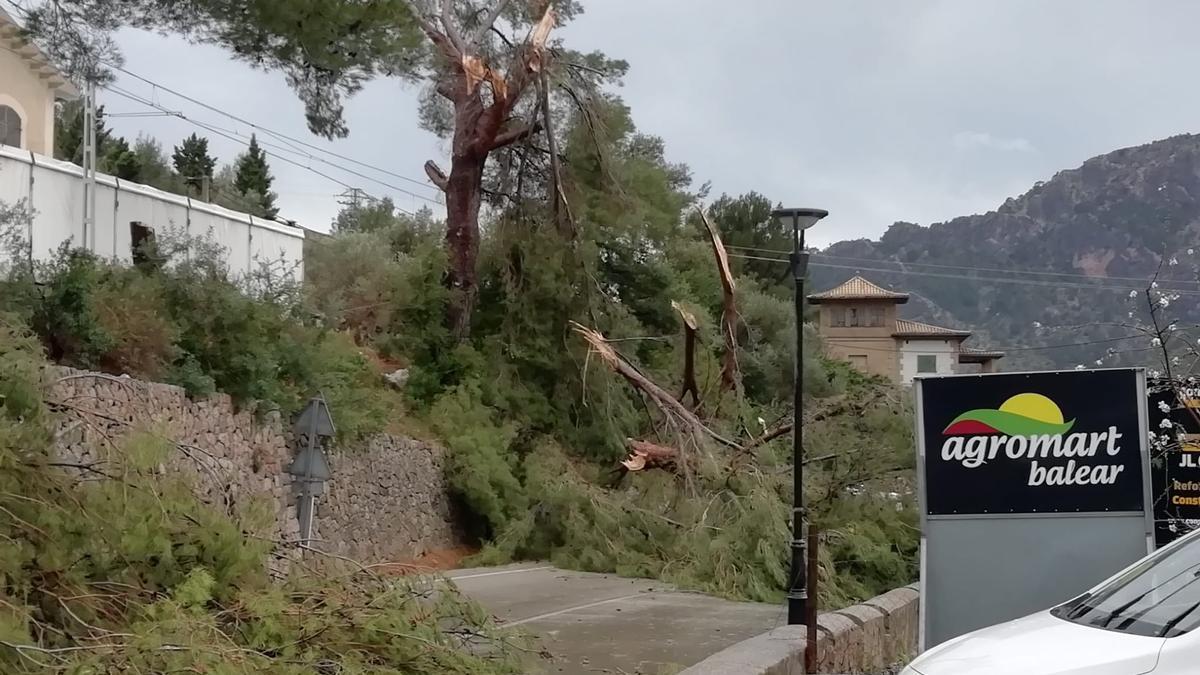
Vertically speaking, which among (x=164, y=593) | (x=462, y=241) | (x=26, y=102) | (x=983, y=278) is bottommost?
(x=164, y=593)

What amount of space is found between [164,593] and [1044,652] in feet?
16.9

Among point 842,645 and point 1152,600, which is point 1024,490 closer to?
point 842,645

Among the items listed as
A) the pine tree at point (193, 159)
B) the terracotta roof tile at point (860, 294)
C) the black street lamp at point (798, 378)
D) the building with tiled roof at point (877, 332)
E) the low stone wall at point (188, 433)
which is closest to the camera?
the low stone wall at point (188, 433)

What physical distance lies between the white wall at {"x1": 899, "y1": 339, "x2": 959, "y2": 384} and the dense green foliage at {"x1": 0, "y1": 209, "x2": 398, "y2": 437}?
58266mm

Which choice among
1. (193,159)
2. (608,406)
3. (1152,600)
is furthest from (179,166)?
(1152,600)

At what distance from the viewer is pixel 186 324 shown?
626 inches

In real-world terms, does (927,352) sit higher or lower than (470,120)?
lower

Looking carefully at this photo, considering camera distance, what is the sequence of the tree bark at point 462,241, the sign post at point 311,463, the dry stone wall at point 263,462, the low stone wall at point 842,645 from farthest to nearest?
the tree bark at point 462,241
the sign post at point 311,463
the dry stone wall at point 263,462
the low stone wall at point 842,645

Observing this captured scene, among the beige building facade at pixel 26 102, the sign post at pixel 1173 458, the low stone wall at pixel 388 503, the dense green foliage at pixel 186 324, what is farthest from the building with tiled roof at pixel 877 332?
the sign post at pixel 1173 458

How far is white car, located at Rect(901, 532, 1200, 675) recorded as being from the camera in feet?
14.9

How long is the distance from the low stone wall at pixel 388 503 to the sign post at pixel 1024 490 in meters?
12.2

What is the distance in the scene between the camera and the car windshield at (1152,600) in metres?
4.82

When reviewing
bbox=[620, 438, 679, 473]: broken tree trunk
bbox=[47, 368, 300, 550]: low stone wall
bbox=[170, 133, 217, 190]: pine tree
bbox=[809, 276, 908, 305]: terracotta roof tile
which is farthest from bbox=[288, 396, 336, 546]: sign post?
bbox=[809, 276, 908, 305]: terracotta roof tile

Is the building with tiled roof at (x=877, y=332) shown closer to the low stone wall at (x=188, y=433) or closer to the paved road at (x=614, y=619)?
the paved road at (x=614, y=619)
